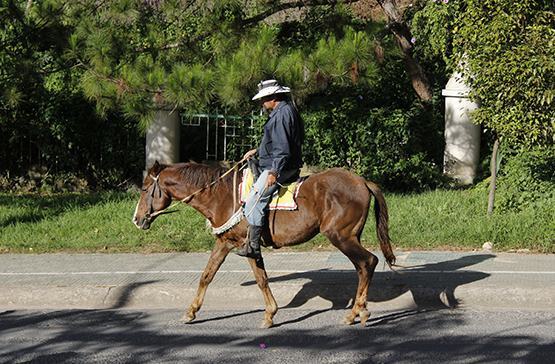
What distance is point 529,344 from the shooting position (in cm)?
795

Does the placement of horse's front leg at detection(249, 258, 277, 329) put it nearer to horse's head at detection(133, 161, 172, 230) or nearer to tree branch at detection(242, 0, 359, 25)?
horse's head at detection(133, 161, 172, 230)

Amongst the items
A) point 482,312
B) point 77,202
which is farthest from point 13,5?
point 482,312

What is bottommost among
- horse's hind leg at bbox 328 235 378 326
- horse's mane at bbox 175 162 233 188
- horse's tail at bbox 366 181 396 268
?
horse's hind leg at bbox 328 235 378 326

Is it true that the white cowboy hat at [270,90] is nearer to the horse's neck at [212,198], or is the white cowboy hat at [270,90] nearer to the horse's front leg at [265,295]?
the horse's neck at [212,198]

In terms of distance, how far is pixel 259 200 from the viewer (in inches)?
344

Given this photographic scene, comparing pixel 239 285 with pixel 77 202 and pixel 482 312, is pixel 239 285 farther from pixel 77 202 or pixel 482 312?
pixel 77 202

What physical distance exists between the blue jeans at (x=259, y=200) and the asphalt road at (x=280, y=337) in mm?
971

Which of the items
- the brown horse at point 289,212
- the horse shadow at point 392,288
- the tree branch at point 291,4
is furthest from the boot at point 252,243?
the tree branch at point 291,4

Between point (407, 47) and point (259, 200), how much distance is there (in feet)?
25.3

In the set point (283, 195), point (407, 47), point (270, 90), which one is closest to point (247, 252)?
point (283, 195)

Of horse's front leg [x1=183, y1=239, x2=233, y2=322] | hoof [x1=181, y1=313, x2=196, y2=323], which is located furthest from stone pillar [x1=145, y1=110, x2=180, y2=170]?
hoof [x1=181, y1=313, x2=196, y2=323]

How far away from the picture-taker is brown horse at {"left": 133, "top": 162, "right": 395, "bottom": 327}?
8742 millimetres

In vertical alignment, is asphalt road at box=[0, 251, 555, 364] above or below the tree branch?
below

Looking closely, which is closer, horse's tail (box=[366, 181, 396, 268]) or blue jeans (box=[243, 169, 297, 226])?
blue jeans (box=[243, 169, 297, 226])
